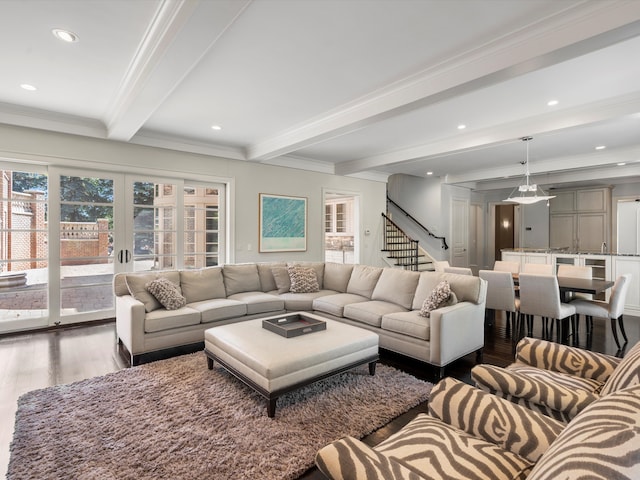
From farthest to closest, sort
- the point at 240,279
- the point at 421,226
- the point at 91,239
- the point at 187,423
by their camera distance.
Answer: the point at 421,226 < the point at 91,239 < the point at 240,279 < the point at 187,423

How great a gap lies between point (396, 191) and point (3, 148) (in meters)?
8.02

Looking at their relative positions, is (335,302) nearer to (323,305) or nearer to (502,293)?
(323,305)

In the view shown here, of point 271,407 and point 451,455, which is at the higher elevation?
point 451,455

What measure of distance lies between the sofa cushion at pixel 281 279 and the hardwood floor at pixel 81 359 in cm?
155

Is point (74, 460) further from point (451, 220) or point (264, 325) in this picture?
point (451, 220)

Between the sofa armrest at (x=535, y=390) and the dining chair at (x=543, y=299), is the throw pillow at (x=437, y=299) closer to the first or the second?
the dining chair at (x=543, y=299)

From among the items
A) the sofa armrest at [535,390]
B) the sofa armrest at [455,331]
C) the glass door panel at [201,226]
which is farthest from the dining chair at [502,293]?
the glass door panel at [201,226]

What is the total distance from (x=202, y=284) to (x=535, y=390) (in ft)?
12.0

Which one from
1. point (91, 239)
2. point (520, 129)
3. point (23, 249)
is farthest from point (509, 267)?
point (23, 249)

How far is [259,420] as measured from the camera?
7.89 ft

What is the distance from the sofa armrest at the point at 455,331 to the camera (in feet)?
10.2

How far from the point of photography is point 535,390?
1.70 metres

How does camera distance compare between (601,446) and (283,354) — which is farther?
(283,354)

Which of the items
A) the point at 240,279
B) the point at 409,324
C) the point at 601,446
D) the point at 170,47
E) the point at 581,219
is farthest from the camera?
the point at 581,219
